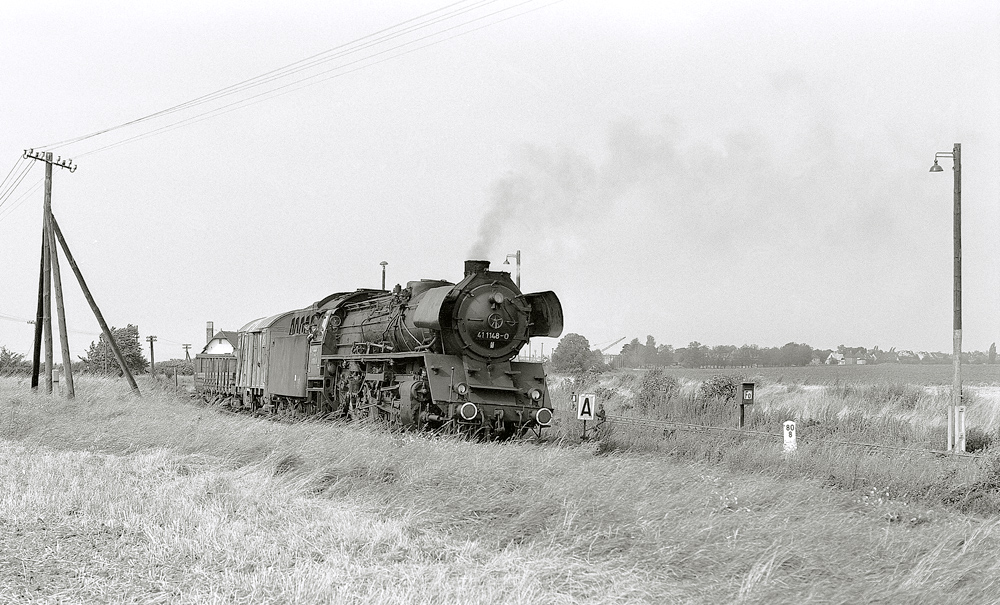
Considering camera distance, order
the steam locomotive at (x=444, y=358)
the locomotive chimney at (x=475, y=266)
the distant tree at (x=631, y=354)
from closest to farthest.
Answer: the steam locomotive at (x=444, y=358) → the locomotive chimney at (x=475, y=266) → the distant tree at (x=631, y=354)

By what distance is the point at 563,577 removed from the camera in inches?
219

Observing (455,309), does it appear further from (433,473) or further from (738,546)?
(738,546)

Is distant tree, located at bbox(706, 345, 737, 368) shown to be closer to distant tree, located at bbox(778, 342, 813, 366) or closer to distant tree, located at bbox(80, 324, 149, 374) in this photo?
distant tree, located at bbox(778, 342, 813, 366)

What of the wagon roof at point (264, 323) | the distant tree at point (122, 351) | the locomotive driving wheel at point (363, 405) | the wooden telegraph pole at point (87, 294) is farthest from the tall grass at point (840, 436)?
the distant tree at point (122, 351)

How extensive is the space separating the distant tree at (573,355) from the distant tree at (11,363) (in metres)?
32.2

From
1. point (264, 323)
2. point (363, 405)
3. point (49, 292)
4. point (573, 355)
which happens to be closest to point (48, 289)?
point (49, 292)

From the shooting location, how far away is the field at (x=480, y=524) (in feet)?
17.9

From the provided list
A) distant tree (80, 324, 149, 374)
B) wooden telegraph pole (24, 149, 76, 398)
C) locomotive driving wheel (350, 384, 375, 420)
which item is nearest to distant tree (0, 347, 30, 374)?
distant tree (80, 324, 149, 374)

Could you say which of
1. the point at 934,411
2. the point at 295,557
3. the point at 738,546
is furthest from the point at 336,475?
the point at 934,411

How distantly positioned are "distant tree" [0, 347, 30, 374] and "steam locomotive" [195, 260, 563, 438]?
3960 centimetres

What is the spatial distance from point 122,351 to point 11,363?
25.8 feet

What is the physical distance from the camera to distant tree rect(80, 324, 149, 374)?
59.7 m

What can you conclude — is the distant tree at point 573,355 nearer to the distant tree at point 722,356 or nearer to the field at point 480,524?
the distant tree at point 722,356

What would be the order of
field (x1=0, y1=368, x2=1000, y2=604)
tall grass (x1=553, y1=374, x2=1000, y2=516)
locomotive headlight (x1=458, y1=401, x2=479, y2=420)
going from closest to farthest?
1. field (x1=0, y1=368, x2=1000, y2=604)
2. tall grass (x1=553, y1=374, x2=1000, y2=516)
3. locomotive headlight (x1=458, y1=401, x2=479, y2=420)
